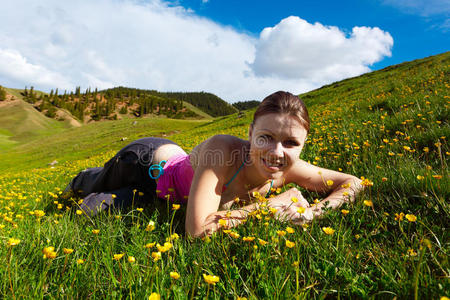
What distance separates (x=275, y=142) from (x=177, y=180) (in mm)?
1726

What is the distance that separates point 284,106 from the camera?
7.98ft

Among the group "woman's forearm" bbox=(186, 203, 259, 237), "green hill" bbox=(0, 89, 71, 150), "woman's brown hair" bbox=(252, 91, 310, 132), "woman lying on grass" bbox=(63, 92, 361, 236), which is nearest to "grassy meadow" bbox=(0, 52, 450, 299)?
"woman's forearm" bbox=(186, 203, 259, 237)

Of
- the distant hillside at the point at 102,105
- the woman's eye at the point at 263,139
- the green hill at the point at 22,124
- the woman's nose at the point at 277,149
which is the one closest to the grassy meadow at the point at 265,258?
the woman's nose at the point at 277,149

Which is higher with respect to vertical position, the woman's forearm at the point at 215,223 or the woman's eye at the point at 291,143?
the woman's eye at the point at 291,143

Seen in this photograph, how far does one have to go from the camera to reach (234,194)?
119 inches

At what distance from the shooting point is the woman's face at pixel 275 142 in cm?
241

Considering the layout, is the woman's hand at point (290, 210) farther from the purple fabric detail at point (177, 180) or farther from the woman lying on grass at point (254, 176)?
the purple fabric detail at point (177, 180)

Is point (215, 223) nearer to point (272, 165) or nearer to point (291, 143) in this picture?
point (272, 165)

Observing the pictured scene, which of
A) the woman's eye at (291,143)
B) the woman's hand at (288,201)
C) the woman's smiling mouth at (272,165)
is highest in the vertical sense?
the woman's eye at (291,143)

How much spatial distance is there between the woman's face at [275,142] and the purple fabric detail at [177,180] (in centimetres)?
118

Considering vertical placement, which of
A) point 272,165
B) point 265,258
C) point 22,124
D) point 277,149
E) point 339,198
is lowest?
point 22,124

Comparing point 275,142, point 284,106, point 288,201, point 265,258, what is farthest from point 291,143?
point 265,258

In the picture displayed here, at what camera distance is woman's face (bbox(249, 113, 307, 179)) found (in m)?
2.41

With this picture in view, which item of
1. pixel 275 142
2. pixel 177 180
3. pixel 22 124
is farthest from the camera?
pixel 22 124
